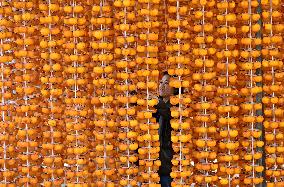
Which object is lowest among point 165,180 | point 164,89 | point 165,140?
point 165,180

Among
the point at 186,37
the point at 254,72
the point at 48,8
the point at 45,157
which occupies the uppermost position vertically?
the point at 48,8

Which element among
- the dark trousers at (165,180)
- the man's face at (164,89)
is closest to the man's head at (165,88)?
the man's face at (164,89)

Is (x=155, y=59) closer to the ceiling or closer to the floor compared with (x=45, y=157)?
closer to the ceiling

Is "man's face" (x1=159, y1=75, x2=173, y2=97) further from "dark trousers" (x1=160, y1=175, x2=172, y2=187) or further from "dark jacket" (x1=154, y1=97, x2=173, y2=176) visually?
"dark trousers" (x1=160, y1=175, x2=172, y2=187)

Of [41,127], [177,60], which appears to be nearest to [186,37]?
[177,60]

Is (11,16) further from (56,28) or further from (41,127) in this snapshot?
(41,127)

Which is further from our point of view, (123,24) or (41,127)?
(41,127)

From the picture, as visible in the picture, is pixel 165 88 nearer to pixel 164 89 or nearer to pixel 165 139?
pixel 164 89

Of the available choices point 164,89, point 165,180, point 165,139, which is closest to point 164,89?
point 164,89
